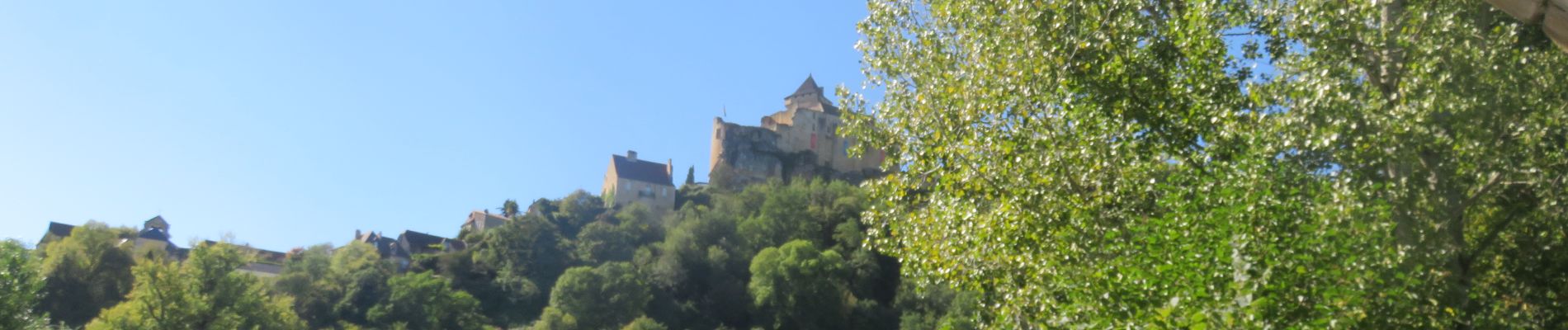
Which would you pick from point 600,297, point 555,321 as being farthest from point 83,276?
point 600,297

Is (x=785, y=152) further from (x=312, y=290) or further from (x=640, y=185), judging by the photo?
(x=312, y=290)

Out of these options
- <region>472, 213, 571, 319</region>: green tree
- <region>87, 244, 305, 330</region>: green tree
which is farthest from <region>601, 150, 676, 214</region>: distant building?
<region>87, 244, 305, 330</region>: green tree

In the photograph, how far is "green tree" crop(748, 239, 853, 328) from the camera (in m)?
73.8

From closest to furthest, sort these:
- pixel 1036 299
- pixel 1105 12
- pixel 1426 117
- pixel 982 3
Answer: pixel 1426 117, pixel 1036 299, pixel 1105 12, pixel 982 3

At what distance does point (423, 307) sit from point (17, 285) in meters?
36.6

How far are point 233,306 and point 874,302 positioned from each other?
32788 mm

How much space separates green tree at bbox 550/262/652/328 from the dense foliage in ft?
206

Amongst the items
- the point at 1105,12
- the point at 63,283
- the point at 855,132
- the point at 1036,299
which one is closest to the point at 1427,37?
the point at 1105,12

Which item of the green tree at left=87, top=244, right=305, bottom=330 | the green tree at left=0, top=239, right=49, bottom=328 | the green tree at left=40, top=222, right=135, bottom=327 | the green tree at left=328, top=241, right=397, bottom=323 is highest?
the green tree at left=328, top=241, right=397, bottom=323

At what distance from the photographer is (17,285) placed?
Result: 3728cm

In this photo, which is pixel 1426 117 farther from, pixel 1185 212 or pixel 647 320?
pixel 647 320

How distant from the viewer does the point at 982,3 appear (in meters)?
15.2

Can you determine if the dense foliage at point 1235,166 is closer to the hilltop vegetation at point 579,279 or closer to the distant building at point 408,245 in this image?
the hilltop vegetation at point 579,279

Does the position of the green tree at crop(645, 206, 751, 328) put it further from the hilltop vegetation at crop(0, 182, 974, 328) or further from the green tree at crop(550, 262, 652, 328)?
the green tree at crop(550, 262, 652, 328)
